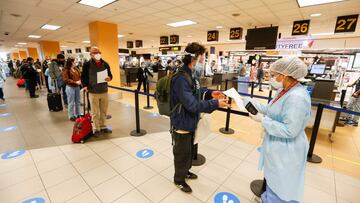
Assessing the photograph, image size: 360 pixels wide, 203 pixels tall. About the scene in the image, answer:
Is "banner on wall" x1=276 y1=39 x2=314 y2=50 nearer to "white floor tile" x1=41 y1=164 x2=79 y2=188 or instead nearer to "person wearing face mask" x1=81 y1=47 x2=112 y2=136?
"person wearing face mask" x1=81 y1=47 x2=112 y2=136

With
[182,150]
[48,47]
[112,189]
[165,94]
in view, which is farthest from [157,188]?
[48,47]

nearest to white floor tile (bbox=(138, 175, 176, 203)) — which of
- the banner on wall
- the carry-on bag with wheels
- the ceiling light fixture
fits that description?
the carry-on bag with wheels

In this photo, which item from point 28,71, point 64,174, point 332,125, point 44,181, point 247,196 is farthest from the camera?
point 28,71

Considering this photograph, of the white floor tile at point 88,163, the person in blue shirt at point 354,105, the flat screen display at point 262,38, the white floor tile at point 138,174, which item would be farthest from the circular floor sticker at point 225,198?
the flat screen display at point 262,38

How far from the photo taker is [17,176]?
7.80 feet

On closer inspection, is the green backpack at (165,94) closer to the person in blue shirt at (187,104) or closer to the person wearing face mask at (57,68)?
the person in blue shirt at (187,104)

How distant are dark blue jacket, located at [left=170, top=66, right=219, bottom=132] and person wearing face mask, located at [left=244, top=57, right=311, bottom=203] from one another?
0.52 m

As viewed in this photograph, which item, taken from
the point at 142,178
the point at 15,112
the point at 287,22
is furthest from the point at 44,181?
the point at 287,22

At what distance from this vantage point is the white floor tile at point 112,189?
6.73 ft

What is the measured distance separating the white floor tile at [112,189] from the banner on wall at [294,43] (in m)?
10.6

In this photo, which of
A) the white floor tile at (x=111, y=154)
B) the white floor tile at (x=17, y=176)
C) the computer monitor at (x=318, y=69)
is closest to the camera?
the white floor tile at (x=17, y=176)

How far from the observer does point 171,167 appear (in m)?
2.63

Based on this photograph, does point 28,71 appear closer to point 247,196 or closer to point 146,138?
point 146,138

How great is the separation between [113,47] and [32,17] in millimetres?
2787
